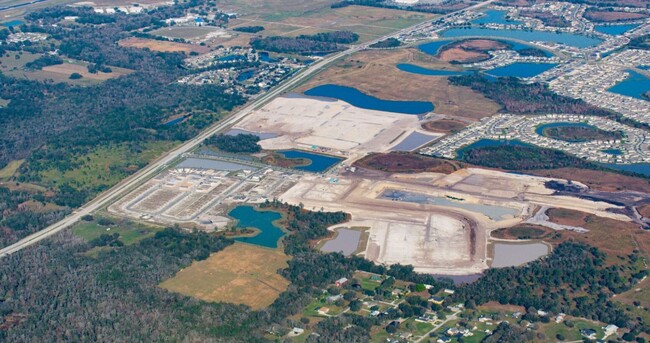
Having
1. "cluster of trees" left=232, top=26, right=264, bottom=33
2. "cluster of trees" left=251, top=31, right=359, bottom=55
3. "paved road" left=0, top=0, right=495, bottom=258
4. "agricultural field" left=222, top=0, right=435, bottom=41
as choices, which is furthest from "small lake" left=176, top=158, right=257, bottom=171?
"cluster of trees" left=232, top=26, right=264, bottom=33

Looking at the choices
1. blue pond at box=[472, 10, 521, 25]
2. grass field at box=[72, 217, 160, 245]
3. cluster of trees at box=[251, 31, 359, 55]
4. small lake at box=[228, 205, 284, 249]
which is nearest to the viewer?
small lake at box=[228, 205, 284, 249]

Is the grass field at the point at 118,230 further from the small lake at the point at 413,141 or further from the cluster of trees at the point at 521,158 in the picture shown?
the cluster of trees at the point at 521,158

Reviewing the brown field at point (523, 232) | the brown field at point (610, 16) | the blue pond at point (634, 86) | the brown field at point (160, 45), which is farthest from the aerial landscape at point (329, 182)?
the brown field at point (610, 16)

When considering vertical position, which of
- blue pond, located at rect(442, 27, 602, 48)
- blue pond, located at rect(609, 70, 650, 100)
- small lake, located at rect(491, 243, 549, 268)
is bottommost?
small lake, located at rect(491, 243, 549, 268)

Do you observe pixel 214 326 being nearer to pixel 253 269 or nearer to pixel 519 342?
pixel 253 269

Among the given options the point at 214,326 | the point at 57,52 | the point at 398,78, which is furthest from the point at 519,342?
the point at 57,52

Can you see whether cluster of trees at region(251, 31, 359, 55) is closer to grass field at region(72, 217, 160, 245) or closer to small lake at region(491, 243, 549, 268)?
grass field at region(72, 217, 160, 245)
